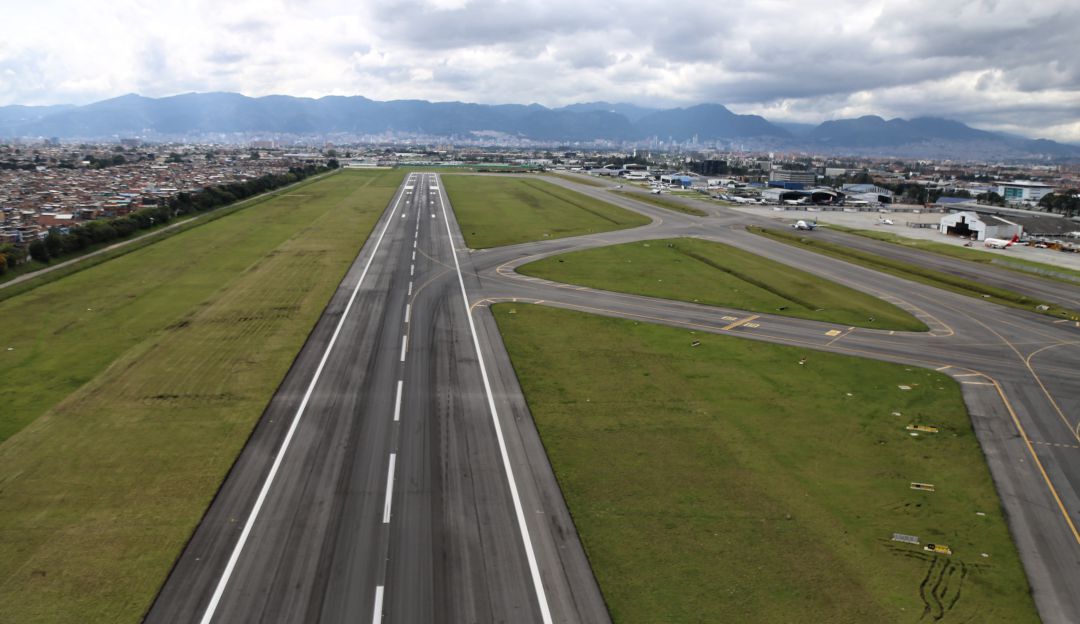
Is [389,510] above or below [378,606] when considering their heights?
above

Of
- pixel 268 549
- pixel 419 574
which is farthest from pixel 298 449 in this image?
pixel 419 574

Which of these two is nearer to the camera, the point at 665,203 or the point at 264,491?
the point at 264,491

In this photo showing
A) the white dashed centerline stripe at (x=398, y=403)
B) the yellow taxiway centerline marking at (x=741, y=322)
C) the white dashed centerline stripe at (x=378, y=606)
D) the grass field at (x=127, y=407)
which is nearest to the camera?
the white dashed centerline stripe at (x=378, y=606)

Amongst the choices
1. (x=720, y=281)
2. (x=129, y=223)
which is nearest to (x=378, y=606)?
(x=720, y=281)

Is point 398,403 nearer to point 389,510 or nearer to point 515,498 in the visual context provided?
point 389,510

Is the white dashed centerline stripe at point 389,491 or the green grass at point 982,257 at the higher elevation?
the green grass at point 982,257

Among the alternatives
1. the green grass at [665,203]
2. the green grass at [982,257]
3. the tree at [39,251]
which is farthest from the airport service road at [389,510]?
the green grass at [665,203]

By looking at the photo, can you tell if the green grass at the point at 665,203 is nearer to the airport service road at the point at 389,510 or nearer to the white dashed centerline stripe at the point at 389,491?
the airport service road at the point at 389,510
